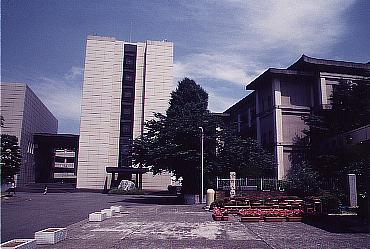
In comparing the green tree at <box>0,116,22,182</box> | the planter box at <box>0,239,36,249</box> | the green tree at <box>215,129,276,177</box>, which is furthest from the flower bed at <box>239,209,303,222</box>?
the green tree at <box>0,116,22,182</box>

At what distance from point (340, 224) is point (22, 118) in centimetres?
4943

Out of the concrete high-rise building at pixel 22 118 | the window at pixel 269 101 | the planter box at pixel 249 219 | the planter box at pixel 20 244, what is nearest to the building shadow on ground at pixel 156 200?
the planter box at pixel 249 219

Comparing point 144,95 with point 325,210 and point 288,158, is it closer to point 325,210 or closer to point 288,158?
point 288,158

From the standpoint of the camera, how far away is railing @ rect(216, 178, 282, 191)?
27703 mm

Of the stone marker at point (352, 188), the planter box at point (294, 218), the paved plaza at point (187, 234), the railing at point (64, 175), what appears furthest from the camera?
the railing at point (64, 175)

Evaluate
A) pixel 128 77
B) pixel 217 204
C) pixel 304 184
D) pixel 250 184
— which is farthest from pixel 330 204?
pixel 128 77

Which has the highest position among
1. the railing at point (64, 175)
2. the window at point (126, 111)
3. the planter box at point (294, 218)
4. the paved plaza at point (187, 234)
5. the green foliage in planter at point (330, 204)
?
Result: the window at point (126, 111)

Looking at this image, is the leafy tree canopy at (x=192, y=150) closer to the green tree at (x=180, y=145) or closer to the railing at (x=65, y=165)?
the green tree at (x=180, y=145)

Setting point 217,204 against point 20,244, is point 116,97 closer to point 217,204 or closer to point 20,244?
point 217,204

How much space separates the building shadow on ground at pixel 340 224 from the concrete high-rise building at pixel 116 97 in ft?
126

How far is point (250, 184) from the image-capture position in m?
28.0

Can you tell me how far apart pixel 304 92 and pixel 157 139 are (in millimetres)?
18498

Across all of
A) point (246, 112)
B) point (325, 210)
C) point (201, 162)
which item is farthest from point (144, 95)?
point (325, 210)

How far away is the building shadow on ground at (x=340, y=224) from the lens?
45.6 ft
